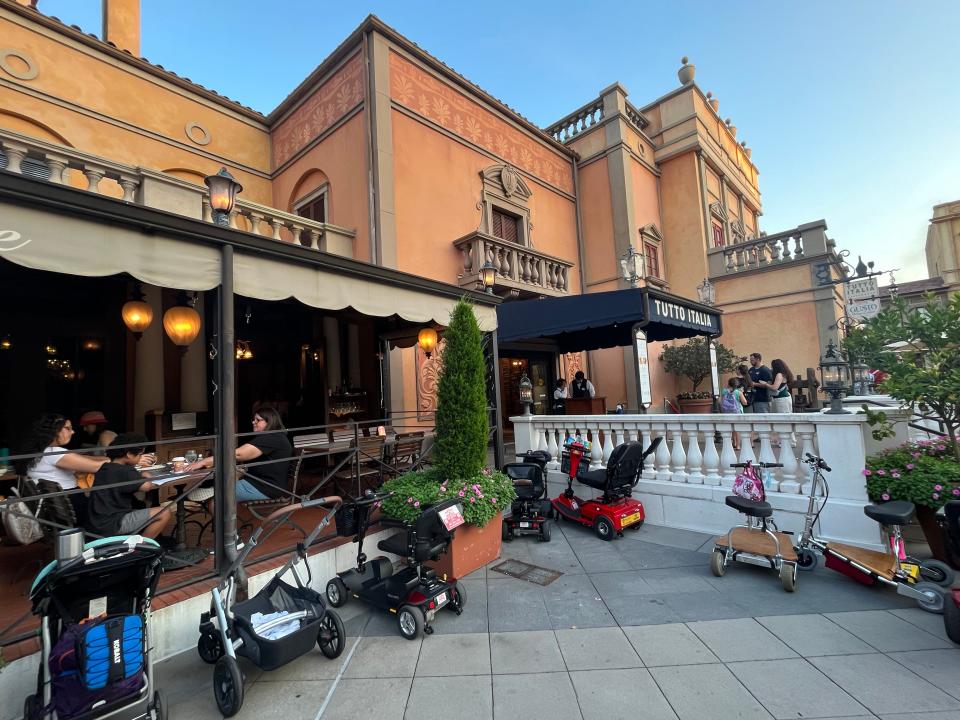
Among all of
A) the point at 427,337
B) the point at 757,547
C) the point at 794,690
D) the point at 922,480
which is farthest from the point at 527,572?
the point at 427,337

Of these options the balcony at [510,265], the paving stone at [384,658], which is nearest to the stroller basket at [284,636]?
the paving stone at [384,658]

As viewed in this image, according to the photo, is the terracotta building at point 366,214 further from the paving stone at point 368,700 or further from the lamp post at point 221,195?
the paving stone at point 368,700

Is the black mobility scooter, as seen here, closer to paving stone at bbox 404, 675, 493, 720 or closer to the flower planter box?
the flower planter box

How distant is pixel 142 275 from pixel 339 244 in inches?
232

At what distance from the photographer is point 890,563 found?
3.65 metres

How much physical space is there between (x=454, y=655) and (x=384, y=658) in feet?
1.59

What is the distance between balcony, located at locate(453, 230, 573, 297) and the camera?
31.6 feet

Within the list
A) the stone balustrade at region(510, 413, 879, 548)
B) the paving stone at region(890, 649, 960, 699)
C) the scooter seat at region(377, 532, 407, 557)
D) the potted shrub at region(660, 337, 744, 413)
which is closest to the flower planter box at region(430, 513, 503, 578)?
the scooter seat at region(377, 532, 407, 557)

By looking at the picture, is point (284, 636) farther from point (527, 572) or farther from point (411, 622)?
point (527, 572)

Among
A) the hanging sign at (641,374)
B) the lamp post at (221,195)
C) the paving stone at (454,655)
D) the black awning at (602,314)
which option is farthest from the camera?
the black awning at (602,314)

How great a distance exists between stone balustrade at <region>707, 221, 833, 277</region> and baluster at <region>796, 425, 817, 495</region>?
→ 1041cm

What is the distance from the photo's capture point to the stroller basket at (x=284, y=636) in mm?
2619

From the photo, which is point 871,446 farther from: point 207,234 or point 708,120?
point 708,120

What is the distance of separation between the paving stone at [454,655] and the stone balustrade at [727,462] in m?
3.27
